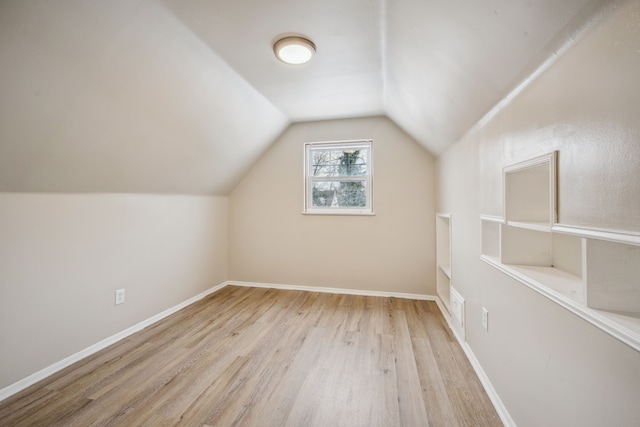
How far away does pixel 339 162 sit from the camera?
370 cm

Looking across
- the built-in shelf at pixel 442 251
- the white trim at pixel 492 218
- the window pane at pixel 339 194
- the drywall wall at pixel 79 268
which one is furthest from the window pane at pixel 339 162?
the white trim at pixel 492 218

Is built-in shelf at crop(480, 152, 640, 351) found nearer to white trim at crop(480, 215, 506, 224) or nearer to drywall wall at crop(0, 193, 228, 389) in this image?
white trim at crop(480, 215, 506, 224)

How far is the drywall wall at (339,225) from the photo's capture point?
3344 mm

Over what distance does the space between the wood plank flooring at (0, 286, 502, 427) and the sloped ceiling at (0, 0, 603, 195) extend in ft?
4.35

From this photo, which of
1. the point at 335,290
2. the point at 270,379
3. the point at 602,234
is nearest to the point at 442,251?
the point at 335,290

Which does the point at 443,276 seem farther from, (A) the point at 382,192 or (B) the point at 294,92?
(B) the point at 294,92

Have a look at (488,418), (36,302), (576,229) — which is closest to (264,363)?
(488,418)

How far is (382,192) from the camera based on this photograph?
3.44 m

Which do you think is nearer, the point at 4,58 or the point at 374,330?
the point at 4,58

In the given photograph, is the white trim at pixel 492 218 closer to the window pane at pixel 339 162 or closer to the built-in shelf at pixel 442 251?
the built-in shelf at pixel 442 251

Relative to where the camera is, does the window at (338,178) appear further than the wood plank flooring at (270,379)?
Yes

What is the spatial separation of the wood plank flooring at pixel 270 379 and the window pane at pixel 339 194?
1497mm

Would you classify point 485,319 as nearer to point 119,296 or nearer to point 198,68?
point 198,68

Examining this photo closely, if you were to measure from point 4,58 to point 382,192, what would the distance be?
317 centimetres
